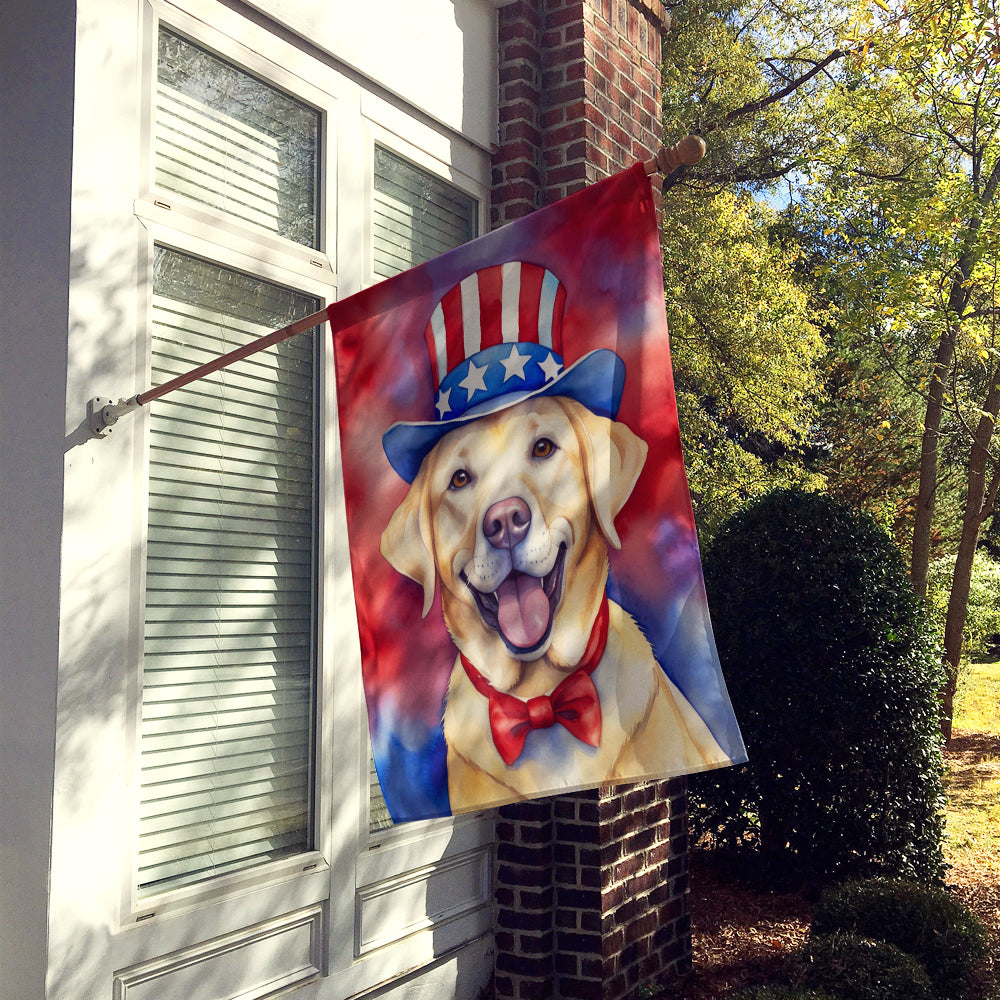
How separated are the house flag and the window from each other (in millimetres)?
854

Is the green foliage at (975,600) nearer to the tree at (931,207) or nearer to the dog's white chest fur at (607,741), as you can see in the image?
the tree at (931,207)

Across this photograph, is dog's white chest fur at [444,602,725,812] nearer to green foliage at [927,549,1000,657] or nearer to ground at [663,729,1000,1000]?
ground at [663,729,1000,1000]

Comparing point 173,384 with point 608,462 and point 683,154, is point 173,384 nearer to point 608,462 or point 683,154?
point 608,462

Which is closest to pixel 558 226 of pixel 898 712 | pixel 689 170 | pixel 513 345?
pixel 513 345

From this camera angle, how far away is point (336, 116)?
3939 millimetres

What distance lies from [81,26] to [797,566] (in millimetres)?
4806

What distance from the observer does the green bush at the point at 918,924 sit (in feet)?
15.0

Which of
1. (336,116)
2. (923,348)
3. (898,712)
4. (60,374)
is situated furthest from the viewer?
(923,348)

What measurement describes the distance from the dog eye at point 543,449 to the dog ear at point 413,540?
1.05ft

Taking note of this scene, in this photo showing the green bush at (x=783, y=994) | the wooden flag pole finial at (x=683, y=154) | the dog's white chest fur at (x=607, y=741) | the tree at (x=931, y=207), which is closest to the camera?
the wooden flag pole finial at (x=683, y=154)

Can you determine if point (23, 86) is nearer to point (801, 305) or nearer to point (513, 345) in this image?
point (513, 345)

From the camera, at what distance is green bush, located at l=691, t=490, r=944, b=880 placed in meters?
5.98

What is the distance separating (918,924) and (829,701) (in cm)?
150

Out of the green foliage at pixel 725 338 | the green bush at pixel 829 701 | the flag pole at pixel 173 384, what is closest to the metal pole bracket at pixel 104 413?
the flag pole at pixel 173 384
